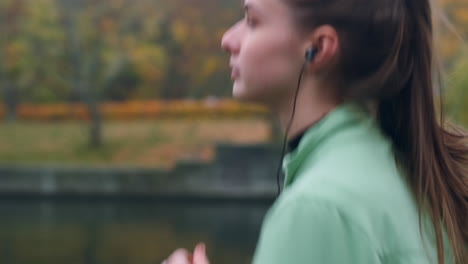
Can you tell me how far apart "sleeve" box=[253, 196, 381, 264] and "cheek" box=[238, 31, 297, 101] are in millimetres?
203

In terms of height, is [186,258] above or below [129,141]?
above

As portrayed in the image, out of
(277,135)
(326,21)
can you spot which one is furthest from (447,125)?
(277,135)

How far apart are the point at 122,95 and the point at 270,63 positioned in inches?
841

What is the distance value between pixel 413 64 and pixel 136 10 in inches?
706

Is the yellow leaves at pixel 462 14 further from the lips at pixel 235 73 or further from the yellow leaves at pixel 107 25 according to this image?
the lips at pixel 235 73

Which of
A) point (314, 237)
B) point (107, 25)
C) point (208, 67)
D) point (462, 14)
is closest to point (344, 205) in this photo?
point (314, 237)

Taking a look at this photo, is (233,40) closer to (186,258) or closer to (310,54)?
(310,54)

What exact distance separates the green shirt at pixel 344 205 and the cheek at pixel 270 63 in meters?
0.07

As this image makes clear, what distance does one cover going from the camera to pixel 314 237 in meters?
0.94

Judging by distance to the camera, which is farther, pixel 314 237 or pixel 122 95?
pixel 122 95

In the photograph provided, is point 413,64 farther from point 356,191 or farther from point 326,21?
point 356,191

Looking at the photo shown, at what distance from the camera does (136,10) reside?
61.7 feet

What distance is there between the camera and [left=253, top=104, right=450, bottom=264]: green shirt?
0.94 meters

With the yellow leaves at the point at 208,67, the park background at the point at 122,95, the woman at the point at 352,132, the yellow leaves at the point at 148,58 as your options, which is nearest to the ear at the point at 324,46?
the woman at the point at 352,132
